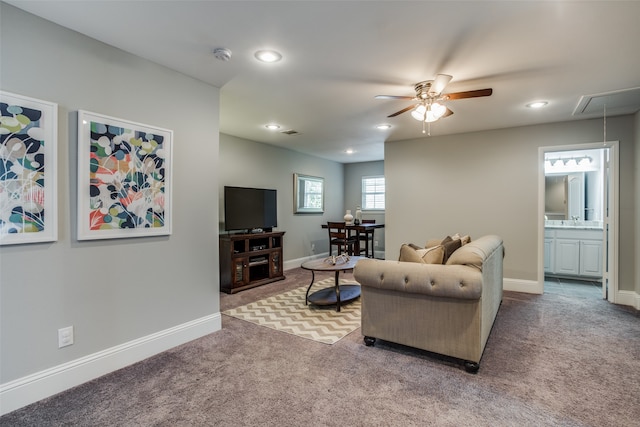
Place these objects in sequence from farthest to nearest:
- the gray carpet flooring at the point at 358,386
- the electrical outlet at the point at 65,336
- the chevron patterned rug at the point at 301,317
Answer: the chevron patterned rug at the point at 301,317 → the electrical outlet at the point at 65,336 → the gray carpet flooring at the point at 358,386

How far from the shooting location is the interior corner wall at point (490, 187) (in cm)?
393

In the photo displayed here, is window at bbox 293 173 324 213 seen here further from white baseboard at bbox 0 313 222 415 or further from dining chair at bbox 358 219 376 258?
white baseboard at bbox 0 313 222 415

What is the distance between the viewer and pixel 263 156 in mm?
5688

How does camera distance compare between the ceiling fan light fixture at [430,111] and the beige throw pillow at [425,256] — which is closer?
the beige throw pillow at [425,256]

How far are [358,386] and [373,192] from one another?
19.5 ft

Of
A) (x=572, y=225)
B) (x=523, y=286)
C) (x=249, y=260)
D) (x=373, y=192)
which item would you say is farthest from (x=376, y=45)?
(x=373, y=192)

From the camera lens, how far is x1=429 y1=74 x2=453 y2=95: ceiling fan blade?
2.42 metres

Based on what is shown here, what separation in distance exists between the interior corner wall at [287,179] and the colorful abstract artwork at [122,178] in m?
2.40

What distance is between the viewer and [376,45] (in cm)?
224

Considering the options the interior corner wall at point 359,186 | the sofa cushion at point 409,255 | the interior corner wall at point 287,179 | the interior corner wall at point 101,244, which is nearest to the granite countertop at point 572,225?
the interior corner wall at point 359,186

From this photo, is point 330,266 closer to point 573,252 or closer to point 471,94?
point 471,94

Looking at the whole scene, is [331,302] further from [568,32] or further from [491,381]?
[568,32]

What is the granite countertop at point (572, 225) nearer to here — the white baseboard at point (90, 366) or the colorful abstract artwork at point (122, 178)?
the white baseboard at point (90, 366)

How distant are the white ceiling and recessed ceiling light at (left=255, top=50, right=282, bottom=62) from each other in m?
0.05
